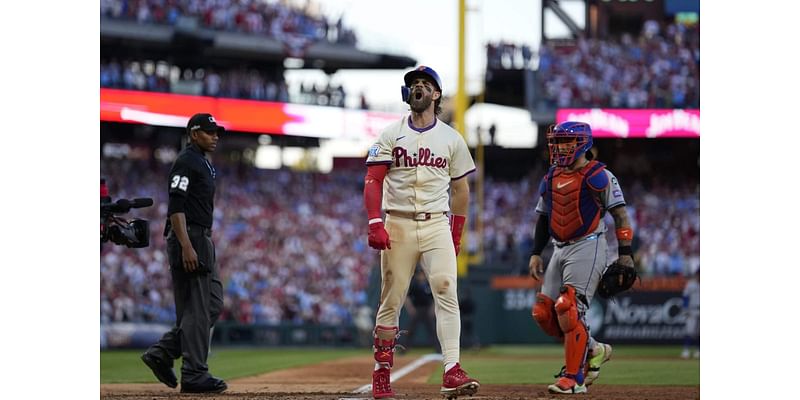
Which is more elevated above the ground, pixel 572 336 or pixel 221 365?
pixel 572 336

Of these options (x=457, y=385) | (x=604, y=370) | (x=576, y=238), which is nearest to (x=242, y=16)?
(x=604, y=370)

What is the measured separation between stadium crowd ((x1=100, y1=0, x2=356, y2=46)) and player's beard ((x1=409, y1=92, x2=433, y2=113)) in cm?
2479

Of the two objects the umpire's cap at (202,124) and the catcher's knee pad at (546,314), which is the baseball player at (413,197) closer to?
the catcher's knee pad at (546,314)

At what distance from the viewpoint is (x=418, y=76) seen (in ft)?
23.8

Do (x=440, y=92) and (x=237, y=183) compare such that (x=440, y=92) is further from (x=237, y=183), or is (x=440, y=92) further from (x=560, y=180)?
(x=237, y=183)

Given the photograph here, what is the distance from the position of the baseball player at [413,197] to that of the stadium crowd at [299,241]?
14.2 m

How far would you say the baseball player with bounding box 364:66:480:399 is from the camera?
7.18m

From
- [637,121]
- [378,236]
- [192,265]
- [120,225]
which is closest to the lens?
[378,236]

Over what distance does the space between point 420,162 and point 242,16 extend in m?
27.2

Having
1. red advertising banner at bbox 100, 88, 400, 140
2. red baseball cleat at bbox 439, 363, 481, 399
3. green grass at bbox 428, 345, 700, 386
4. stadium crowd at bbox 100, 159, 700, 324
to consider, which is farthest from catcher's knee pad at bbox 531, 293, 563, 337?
red advertising banner at bbox 100, 88, 400, 140

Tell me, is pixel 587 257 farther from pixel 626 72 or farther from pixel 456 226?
pixel 626 72

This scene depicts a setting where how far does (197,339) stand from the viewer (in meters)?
7.89

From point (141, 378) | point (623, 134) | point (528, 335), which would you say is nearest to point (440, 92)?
point (141, 378)

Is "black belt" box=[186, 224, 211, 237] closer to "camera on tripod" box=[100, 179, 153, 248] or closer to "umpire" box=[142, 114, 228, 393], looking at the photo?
"umpire" box=[142, 114, 228, 393]
